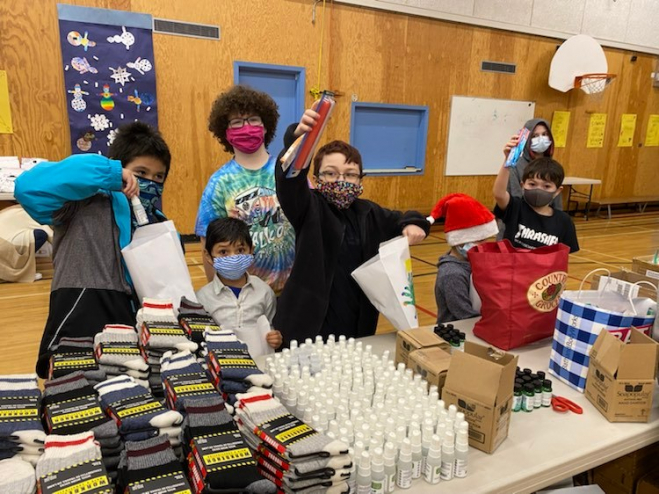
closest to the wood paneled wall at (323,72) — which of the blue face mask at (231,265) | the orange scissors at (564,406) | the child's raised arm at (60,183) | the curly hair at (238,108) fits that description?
the curly hair at (238,108)

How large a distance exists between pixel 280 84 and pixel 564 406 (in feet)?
17.6

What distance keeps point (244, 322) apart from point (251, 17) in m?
4.61

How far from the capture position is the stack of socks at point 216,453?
788 millimetres

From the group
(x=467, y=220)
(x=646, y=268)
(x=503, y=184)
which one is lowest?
(x=646, y=268)

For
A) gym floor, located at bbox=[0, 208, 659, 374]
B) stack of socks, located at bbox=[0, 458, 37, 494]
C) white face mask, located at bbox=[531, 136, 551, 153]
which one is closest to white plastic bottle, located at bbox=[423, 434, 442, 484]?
stack of socks, located at bbox=[0, 458, 37, 494]

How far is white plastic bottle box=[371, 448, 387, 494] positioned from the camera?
98cm

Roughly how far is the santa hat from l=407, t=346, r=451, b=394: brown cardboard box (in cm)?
85

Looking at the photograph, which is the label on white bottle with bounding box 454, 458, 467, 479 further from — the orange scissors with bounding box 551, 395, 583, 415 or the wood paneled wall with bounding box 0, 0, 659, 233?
the wood paneled wall with bounding box 0, 0, 659, 233

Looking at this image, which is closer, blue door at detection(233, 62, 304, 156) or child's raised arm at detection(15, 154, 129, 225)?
child's raised arm at detection(15, 154, 129, 225)

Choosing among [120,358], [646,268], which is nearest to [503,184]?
[646,268]

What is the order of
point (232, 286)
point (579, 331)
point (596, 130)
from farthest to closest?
point (596, 130), point (232, 286), point (579, 331)

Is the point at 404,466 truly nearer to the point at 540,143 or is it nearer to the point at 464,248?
the point at 464,248

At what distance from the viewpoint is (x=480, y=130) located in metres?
7.44

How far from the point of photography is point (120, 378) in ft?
3.51
